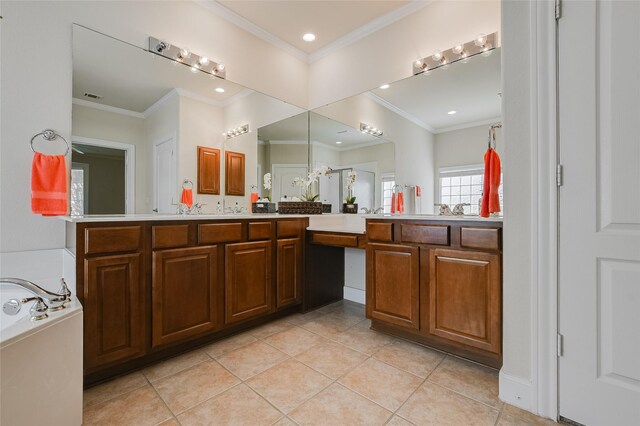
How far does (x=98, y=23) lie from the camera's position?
2.05 m

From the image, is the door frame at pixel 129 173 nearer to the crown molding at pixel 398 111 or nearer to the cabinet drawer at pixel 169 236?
the cabinet drawer at pixel 169 236

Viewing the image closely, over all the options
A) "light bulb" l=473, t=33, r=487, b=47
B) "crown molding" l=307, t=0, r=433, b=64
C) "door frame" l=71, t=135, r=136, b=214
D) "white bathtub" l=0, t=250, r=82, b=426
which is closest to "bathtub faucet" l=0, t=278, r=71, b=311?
"white bathtub" l=0, t=250, r=82, b=426

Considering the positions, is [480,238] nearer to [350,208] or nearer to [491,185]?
[491,185]

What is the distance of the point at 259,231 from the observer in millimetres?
2463

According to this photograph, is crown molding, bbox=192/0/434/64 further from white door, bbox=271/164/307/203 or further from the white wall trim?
the white wall trim

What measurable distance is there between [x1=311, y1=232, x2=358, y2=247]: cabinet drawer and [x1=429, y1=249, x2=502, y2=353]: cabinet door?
72 cm

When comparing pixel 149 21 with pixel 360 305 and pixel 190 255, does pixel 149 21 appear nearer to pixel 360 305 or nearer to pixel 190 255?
pixel 190 255

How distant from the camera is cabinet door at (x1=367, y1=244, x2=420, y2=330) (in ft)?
6.88

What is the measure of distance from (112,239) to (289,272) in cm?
143

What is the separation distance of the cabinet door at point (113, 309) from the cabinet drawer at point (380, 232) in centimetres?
162

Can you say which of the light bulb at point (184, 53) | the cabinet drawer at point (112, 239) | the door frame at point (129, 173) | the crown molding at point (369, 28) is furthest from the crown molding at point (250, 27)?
the cabinet drawer at point (112, 239)

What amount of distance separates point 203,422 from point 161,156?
197 cm

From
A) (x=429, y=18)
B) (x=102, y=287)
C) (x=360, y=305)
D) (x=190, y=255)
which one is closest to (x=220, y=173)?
(x=190, y=255)

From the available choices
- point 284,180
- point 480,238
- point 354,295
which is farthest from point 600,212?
point 284,180
